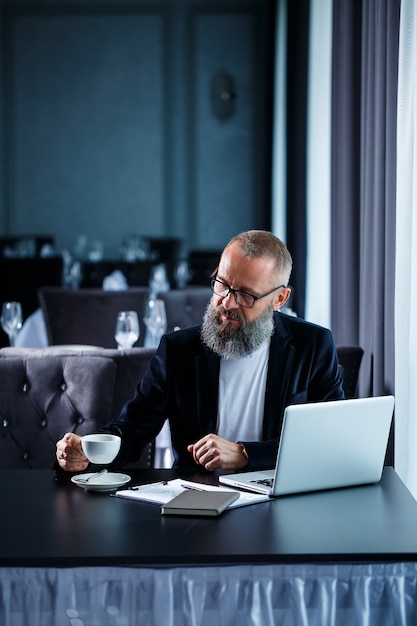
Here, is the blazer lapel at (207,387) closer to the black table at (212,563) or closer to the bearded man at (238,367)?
the bearded man at (238,367)

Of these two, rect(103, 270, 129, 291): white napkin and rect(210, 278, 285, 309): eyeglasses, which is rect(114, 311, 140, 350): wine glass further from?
rect(103, 270, 129, 291): white napkin

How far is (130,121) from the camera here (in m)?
10.5

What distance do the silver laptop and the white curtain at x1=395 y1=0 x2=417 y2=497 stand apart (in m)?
A: 0.61

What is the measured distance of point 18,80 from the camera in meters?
10.6

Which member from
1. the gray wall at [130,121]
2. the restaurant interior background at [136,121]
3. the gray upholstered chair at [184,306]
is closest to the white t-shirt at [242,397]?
the gray upholstered chair at [184,306]

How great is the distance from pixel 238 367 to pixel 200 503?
65cm

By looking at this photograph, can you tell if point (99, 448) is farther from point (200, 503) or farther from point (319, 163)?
point (319, 163)

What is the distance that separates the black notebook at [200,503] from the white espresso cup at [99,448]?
0.23 metres

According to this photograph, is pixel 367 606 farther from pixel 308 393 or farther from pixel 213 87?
pixel 213 87

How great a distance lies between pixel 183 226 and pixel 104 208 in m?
0.91

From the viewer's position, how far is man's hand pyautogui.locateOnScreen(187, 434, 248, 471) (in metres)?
2.16

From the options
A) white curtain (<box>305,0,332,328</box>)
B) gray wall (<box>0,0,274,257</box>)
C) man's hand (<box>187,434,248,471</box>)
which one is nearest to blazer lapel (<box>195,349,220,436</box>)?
man's hand (<box>187,434,248,471</box>)

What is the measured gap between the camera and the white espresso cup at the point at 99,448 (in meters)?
2.11

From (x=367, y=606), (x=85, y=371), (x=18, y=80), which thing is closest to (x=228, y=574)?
(x=367, y=606)
